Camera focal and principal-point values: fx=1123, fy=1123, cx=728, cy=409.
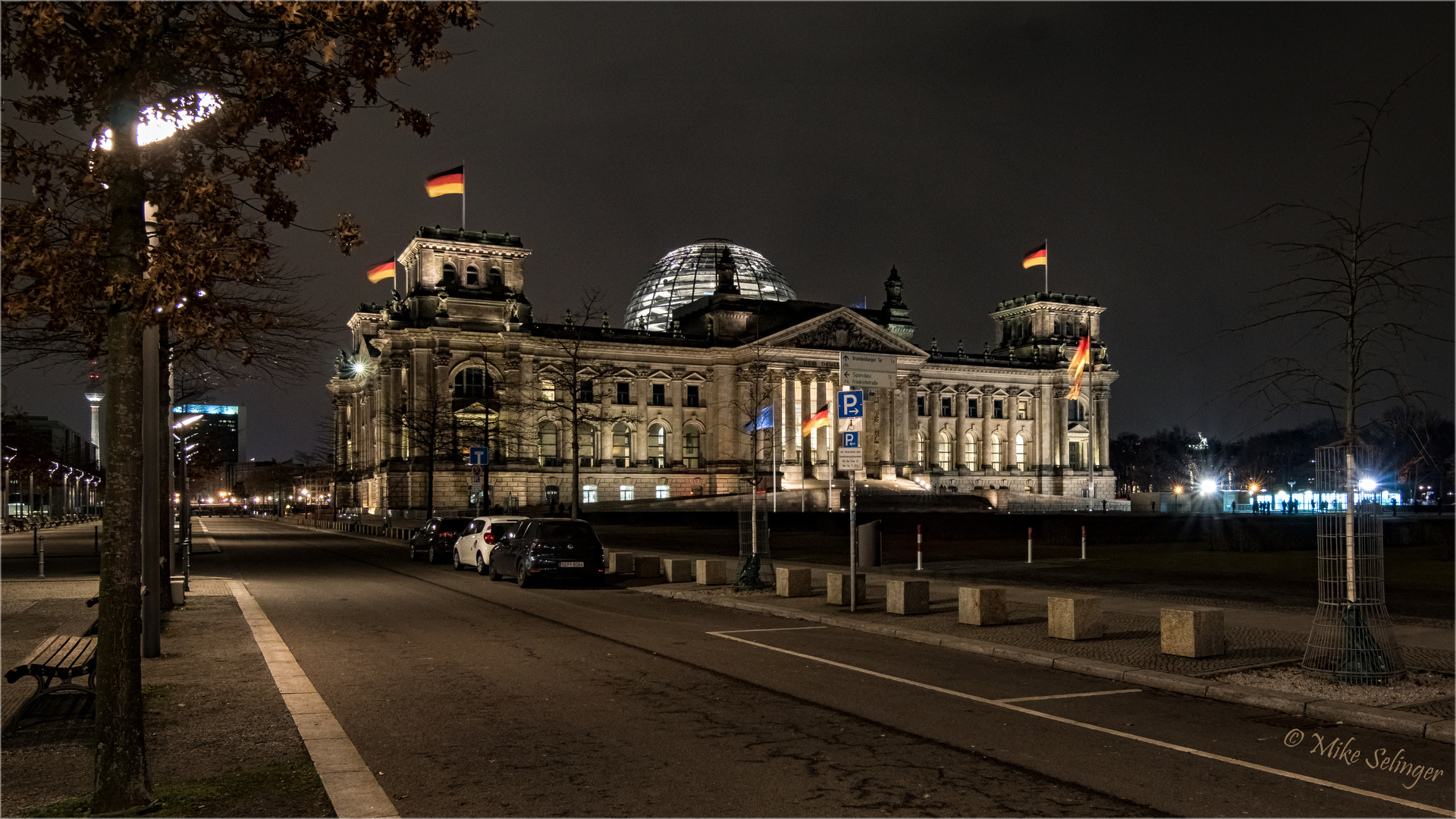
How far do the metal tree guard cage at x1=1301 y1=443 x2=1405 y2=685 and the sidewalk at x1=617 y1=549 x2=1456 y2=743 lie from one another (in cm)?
33

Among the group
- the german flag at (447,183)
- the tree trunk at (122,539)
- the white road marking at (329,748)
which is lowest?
the white road marking at (329,748)

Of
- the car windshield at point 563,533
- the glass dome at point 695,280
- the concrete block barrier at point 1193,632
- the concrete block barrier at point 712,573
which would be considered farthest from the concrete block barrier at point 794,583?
the glass dome at point 695,280

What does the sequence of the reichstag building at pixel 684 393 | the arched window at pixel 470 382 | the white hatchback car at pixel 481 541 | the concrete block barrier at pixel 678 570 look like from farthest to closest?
the arched window at pixel 470 382 → the reichstag building at pixel 684 393 → the white hatchback car at pixel 481 541 → the concrete block barrier at pixel 678 570

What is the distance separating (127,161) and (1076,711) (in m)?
9.56

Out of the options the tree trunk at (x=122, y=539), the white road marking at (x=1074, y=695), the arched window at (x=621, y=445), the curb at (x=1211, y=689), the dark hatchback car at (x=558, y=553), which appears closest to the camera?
the tree trunk at (x=122, y=539)

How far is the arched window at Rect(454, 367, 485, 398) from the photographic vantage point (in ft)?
309

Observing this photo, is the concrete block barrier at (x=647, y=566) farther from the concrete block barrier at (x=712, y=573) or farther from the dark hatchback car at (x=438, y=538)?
the dark hatchback car at (x=438, y=538)

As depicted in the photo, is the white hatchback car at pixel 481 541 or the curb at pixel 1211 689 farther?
the white hatchback car at pixel 481 541

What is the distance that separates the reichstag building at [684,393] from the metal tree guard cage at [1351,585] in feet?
179

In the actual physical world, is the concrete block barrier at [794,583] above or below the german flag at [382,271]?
below

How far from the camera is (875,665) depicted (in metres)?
14.3

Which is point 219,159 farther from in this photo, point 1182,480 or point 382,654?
point 1182,480

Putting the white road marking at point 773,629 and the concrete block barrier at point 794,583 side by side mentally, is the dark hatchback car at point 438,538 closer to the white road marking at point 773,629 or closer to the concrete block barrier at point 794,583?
the concrete block barrier at point 794,583

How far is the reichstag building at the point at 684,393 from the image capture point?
9150cm
